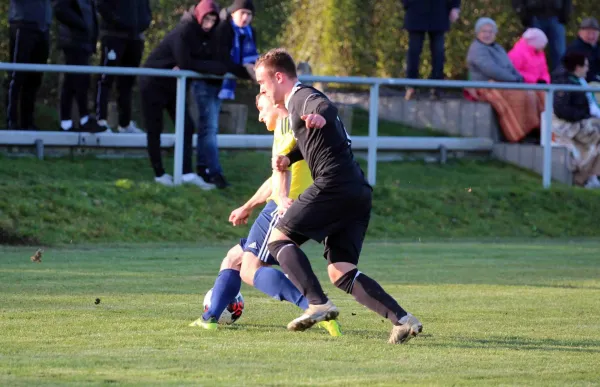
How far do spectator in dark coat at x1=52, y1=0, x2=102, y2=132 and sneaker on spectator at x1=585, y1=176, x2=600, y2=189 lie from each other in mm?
6770

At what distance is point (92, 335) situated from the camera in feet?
24.8

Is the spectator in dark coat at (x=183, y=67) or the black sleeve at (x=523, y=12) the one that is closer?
the spectator in dark coat at (x=183, y=67)

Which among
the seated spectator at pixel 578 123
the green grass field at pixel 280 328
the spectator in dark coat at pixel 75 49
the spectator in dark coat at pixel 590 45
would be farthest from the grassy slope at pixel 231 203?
the spectator in dark coat at pixel 590 45

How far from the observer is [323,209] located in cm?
750

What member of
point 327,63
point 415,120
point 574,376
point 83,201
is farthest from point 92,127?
point 574,376

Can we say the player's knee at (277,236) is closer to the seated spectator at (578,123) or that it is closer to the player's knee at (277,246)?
the player's knee at (277,246)

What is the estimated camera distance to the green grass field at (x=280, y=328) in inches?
250

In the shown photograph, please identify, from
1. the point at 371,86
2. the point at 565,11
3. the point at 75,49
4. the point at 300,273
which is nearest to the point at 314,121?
the point at 300,273

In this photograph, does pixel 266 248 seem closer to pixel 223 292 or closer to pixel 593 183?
pixel 223 292

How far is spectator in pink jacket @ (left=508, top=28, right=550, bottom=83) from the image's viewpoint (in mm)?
19516

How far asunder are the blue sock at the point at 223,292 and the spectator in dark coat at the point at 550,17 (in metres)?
13.3

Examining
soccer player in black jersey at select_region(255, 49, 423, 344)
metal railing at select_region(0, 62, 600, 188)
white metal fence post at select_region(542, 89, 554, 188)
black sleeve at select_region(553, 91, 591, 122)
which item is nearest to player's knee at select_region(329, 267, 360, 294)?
soccer player in black jersey at select_region(255, 49, 423, 344)

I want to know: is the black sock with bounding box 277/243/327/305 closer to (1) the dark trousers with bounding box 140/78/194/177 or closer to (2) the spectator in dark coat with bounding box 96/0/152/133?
(1) the dark trousers with bounding box 140/78/194/177

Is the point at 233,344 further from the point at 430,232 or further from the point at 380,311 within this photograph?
the point at 430,232
